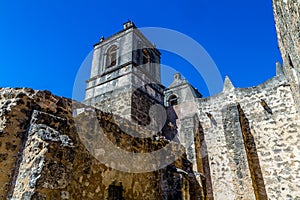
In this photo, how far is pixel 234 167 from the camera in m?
8.98

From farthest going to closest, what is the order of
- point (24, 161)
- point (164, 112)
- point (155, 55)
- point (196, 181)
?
point (155, 55) < point (164, 112) < point (196, 181) < point (24, 161)

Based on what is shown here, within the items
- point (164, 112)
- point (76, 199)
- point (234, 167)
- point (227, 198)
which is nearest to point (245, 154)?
point (234, 167)

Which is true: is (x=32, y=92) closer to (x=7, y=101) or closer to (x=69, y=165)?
(x=7, y=101)

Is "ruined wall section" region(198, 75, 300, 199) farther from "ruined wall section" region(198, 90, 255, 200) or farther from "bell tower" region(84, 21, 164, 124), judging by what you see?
"bell tower" region(84, 21, 164, 124)

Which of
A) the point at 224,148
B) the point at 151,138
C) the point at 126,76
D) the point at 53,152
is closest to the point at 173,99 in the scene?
the point at 126,76

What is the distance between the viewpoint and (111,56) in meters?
13.2

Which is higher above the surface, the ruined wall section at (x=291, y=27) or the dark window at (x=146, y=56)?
the dark window at (x=146, y=56)

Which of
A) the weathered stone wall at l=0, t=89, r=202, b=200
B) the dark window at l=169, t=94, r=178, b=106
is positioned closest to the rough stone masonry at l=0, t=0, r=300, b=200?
the weathered stone wall at l=0, t=89, r=202, b=200

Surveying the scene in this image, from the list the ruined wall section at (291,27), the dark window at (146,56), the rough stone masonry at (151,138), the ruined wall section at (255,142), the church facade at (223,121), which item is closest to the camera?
the ruined wall section at (291,27)

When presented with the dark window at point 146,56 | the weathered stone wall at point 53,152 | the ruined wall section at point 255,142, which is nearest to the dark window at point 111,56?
the dark window at point 146,56

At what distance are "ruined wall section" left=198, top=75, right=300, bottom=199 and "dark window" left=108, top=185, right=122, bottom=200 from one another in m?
5.72

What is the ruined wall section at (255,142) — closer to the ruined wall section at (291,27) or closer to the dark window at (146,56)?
the dark window at (146,56)

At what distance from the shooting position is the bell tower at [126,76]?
997 centimetres

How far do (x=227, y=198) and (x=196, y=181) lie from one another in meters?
2.93
